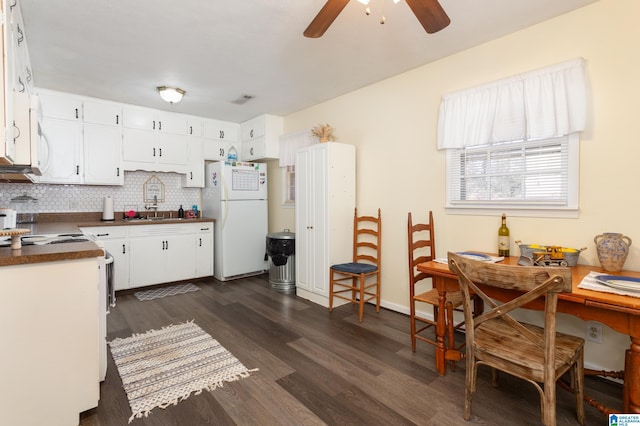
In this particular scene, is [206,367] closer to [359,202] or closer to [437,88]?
[359,202]

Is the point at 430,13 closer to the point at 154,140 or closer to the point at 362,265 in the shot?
the point at 362,265

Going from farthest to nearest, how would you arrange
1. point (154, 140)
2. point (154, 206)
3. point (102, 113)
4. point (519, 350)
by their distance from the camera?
point (154, 206)
point (154, 140)
point (102, 113)
point (519, 350)

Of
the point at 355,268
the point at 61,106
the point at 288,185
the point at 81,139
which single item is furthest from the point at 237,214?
the point at 61,106

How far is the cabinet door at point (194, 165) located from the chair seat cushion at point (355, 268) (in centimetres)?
272

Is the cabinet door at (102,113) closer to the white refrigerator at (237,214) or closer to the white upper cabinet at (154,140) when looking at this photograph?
the white upper cabinet at (154,140)

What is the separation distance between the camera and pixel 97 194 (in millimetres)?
4426

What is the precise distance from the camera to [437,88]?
10.0 feet

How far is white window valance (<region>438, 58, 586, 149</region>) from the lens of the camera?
2232 millimetres

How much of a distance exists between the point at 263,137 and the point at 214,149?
88cm

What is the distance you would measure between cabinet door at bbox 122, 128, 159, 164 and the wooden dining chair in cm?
427

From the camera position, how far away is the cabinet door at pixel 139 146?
4.34 meters

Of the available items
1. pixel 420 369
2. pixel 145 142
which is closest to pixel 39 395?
pixel 420 369

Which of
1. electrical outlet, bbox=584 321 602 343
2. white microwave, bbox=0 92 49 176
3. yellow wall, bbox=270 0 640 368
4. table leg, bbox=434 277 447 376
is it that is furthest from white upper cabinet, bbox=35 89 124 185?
electrical outlet, bbox=584 321 602 343

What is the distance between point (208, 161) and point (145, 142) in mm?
1009
